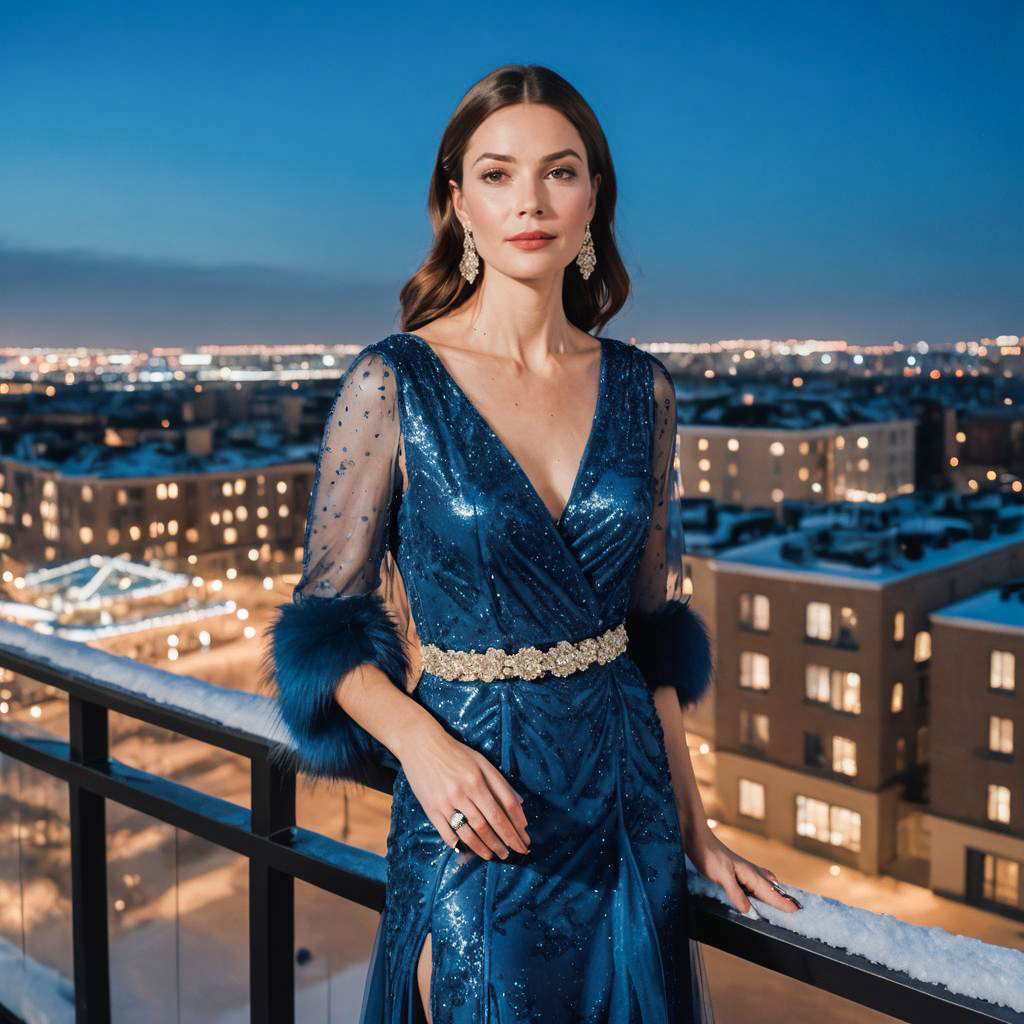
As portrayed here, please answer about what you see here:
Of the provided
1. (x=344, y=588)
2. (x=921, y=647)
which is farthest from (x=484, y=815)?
(x=921, y=647)

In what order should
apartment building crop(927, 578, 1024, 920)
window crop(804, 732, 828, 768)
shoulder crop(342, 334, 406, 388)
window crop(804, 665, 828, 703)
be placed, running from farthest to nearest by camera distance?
window crop(804, 732, 828, 768), window crop(804, 665, 828, 703), apartment building crop(927, 578, 1024, 920), shoulder crop(342, 334, 406, 388)

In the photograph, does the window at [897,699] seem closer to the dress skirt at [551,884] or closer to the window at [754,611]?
the window at [754,611]

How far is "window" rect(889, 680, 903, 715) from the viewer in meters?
26.9

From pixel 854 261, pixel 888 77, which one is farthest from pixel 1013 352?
pixel 888 77

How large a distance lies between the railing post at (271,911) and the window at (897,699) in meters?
27.4

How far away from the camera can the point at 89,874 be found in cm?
157

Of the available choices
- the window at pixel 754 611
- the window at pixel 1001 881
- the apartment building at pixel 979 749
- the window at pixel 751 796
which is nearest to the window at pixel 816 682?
the window at pixel 754 611

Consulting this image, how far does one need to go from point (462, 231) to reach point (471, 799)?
59cm

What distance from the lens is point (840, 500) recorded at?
1347 inches

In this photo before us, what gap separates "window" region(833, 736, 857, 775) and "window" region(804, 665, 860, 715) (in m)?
0.91

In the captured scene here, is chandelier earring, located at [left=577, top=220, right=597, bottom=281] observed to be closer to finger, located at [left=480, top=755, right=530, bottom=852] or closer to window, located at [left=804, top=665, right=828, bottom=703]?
finger, located at [left=480, top=755, right=530, bottom=852]

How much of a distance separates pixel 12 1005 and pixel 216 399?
118 ft

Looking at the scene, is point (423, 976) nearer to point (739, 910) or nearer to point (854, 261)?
point (739, 910)

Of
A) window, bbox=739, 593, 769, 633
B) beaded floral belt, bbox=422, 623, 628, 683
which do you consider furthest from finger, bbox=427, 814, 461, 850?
window, bbox=739, 593, 769, 633
